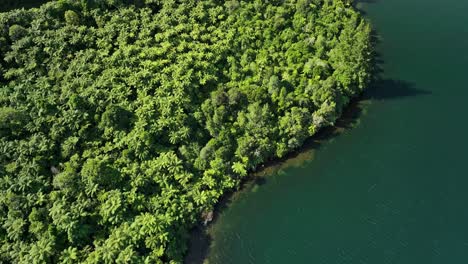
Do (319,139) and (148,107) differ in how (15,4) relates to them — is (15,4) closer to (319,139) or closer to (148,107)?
(148,107)

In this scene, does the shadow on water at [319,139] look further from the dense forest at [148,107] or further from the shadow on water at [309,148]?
the dense forest at [148,107]

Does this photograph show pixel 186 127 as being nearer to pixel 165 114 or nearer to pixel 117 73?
pixel 165 114

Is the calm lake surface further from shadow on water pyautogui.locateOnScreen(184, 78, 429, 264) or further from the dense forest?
the dense forest

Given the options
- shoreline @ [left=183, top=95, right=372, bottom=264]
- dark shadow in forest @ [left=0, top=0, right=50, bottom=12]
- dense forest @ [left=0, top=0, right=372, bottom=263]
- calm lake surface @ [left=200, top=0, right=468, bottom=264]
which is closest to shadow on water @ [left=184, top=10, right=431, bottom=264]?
shoreline @ [left=183, top=95, right=372, bottom=264]

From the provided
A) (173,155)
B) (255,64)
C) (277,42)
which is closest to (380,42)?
(277,42)

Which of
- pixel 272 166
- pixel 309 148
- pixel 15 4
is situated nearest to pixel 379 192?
pixel 309 148
